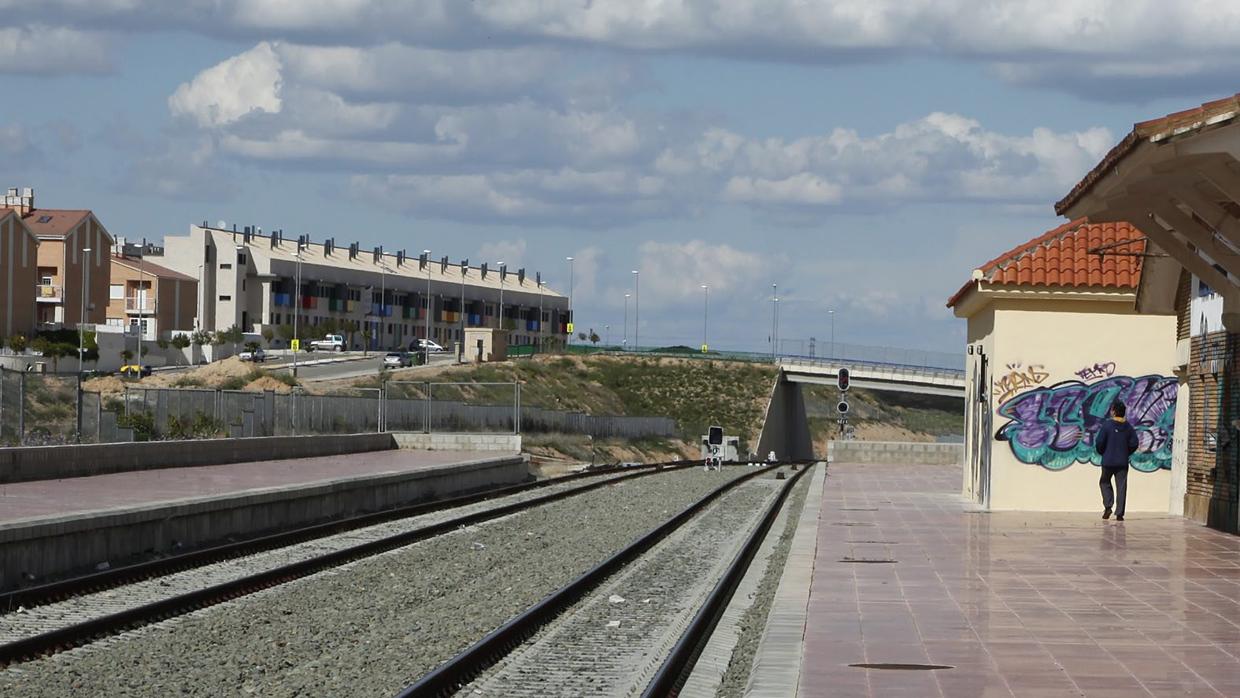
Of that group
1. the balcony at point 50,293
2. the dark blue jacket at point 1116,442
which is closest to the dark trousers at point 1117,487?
the dark blue jacket at point 1116,442

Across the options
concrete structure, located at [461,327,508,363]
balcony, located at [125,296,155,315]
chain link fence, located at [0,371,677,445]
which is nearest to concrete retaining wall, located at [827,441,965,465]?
chain link fence, located at [0,371,677,445]

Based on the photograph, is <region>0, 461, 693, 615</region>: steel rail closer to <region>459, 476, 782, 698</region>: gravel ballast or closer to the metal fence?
<region>459, 476, 782, 698</region>: gravel ballast

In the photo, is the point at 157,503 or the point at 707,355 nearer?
the point at 157,503

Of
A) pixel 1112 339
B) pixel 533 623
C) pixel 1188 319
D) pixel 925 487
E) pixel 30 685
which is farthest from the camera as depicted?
pixel 925 487

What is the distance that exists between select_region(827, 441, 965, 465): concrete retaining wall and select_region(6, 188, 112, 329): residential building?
218 feet

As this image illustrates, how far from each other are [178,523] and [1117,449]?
12041 mm

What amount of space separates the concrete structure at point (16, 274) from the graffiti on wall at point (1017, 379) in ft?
274

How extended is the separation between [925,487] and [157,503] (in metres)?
19.3

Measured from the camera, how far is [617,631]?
46.8ft

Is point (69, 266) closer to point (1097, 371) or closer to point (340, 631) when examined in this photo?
point (1097, 371)

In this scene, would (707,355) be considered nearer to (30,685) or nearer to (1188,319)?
(1188,319)

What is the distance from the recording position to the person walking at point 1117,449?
22.6 meters

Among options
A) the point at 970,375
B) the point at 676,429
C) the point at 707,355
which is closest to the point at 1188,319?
the point at 970,375

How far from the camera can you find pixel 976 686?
10.0 meters
